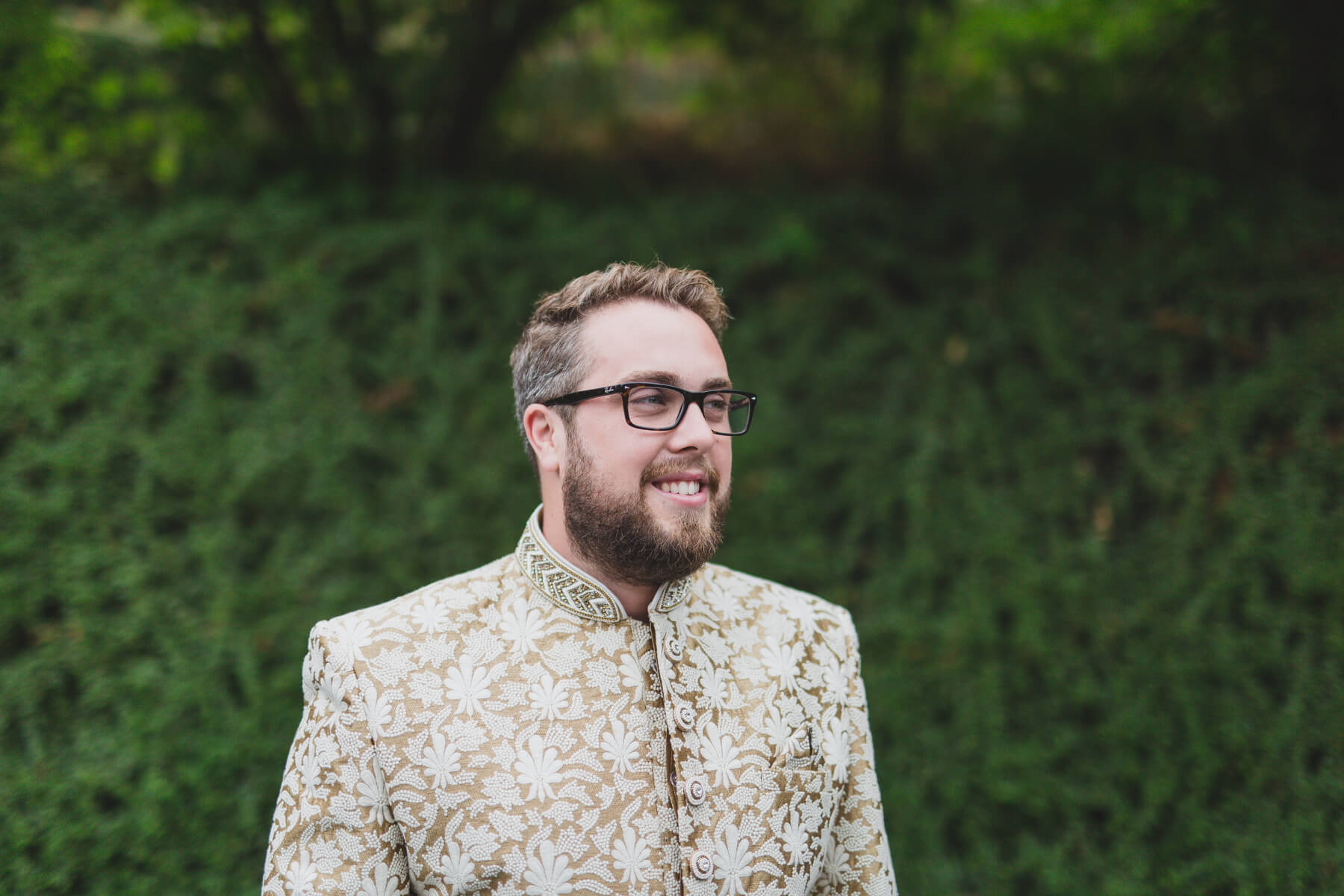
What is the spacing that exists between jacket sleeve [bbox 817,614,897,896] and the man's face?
60 cm

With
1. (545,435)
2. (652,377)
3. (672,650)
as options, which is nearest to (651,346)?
(652,377)

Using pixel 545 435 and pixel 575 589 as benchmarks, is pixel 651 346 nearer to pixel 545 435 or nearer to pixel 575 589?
pixel 545 435

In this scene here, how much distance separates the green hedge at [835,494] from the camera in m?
3.23

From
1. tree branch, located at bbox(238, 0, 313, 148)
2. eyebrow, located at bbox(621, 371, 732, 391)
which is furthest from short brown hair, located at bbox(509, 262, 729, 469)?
tree branch, located at bbox(238, 0, 313, 148)

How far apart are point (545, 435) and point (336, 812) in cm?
86

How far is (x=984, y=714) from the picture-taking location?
366 centimetres

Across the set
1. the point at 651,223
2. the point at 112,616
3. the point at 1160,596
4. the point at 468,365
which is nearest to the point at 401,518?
the point at 468,365

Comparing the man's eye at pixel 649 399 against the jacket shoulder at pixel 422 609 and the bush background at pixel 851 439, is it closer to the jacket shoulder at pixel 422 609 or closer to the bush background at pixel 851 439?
the jacket shoulder at pixel 422 609

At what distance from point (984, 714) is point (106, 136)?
5.25 m

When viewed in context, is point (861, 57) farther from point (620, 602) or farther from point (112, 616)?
point (112, 616)

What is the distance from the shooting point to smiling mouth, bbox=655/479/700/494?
5.68ft

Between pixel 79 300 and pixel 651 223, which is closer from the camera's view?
pixel 79 300

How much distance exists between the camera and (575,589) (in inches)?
71.2

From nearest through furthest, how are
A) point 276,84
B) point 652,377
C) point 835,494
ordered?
1. point 652,377
2. point 835,494
3. point 276,84
